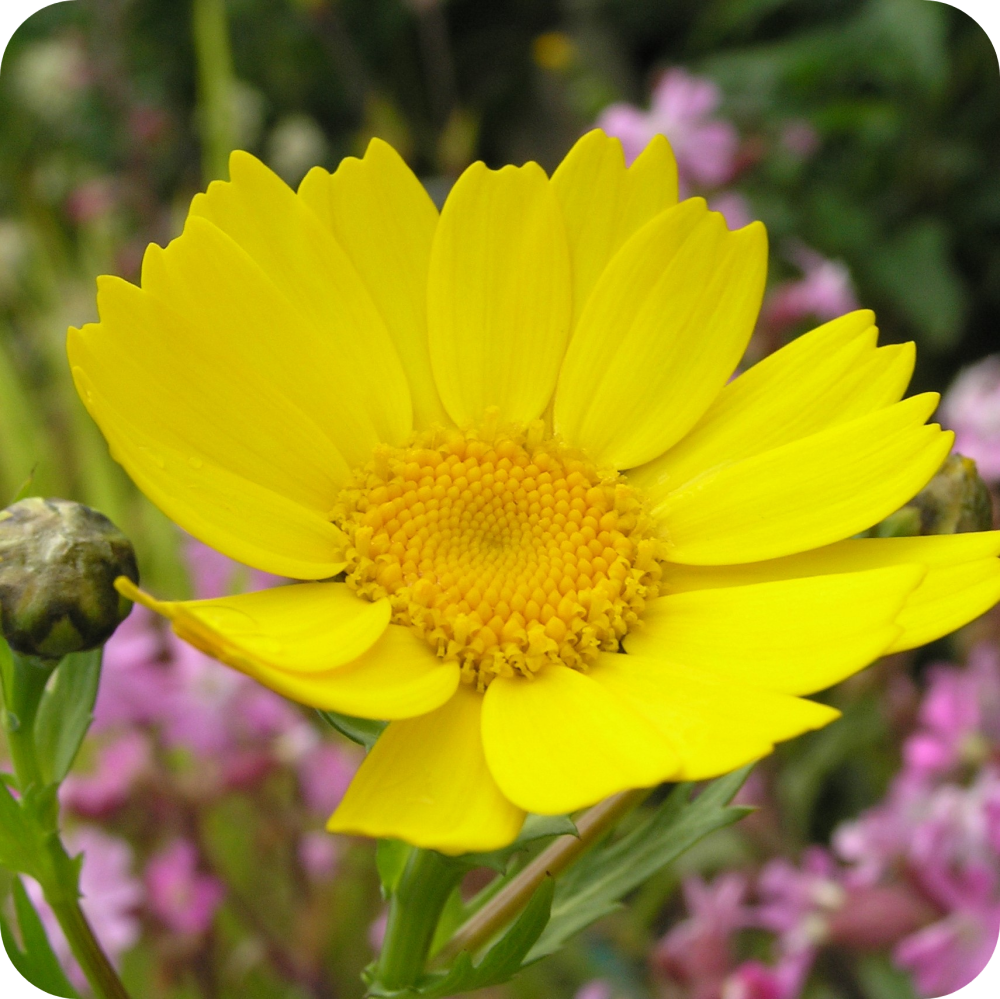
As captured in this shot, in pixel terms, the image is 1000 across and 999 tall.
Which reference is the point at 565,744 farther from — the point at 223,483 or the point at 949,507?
the point at 949,507

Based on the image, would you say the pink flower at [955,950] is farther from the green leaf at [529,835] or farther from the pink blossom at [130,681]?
the pink blossom at [130,681]

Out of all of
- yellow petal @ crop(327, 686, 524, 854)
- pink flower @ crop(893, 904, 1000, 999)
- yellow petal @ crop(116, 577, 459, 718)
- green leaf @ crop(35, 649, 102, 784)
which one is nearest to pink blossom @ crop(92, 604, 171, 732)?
green leaf @ crop(35, 649, 102, 784)

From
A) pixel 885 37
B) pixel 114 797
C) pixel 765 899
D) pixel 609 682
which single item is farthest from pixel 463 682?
pixel 885 37

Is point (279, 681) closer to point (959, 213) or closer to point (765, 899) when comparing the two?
point (765, 899)

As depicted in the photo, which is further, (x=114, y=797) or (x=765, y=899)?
(x=765, y=899)

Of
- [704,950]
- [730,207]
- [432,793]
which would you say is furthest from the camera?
[730,207]

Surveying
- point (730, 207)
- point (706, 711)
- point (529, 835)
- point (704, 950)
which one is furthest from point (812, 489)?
point (730, 207)
